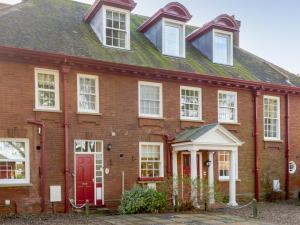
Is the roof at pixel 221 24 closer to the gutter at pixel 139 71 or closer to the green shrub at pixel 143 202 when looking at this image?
the gutter at pixel 139 71

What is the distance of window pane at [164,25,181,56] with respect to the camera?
68.5 ft

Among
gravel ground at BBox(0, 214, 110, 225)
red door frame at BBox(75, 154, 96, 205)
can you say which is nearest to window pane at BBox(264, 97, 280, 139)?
red door frame at BBox(75, 154, 96, 205)

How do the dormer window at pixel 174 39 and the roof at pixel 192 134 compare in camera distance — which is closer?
the roof at pixel 192 134

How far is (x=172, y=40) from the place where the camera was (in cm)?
2117

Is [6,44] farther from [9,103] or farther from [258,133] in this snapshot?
[258,133]

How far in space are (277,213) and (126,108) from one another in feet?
25.4

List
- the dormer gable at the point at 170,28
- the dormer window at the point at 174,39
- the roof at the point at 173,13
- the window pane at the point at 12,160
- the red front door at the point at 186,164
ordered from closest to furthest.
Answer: the window pane at the point at 12,160 → the red front door at the point at 186,164 → the roof at the point at 173,13 → the dormer gable at the point at 170,28 → the dormer window at the point at 174,39

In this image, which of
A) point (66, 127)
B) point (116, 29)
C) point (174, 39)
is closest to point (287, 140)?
point (174, 39)

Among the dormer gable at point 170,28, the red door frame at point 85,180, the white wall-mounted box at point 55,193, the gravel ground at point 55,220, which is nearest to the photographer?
the gravel ground at point 55,220

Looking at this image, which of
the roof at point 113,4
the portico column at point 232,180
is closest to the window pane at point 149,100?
the roof at point 113,4

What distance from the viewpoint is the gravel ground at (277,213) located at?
49.3 feet

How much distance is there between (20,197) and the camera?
608 inches

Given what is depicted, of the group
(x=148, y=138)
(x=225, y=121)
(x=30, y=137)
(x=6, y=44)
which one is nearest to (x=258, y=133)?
(x=225, y=121)

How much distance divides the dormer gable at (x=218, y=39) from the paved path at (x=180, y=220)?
992 cm
